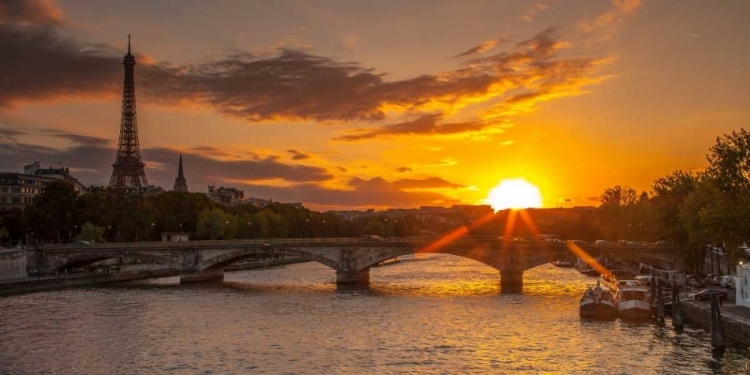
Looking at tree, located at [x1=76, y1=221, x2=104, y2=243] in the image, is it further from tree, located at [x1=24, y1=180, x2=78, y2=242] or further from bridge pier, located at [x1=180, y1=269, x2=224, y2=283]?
bridge pier, located at [x1=180, y1=269, x2=224, y2=283]

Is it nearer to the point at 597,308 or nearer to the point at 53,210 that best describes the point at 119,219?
the point at 53,210

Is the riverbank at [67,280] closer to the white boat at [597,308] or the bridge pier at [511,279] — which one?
the bridge pier at [511,279]

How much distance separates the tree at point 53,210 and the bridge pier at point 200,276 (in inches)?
1204

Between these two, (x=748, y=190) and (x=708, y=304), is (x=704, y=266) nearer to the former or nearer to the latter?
(x=748, y=190)

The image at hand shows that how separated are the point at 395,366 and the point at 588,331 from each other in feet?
50.8

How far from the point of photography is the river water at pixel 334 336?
38.1 metres

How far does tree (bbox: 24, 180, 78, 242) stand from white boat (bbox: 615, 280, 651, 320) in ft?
268

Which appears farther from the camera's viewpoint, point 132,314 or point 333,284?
point 333,284

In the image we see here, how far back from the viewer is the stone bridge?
256 ft

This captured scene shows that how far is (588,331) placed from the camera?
157 feet

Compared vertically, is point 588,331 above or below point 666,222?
below

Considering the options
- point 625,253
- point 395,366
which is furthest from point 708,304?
point 625,253

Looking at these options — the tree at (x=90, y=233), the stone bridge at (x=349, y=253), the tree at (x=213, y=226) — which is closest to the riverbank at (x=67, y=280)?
the stone bridge at (x=349, y=253)

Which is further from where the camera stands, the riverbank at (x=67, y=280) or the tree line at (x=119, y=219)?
the tree line at (x=119, y=219)
